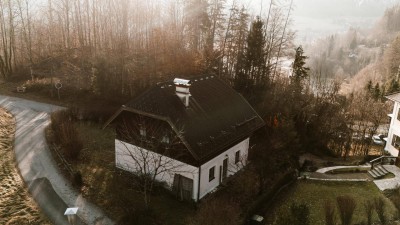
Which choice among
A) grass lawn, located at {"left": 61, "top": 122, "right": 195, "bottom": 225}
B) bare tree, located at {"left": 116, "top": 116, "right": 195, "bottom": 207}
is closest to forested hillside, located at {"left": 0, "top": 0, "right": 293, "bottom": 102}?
grass lawn, located at {"left": 61, "top": 122, "right": 195, "bottom": 225}

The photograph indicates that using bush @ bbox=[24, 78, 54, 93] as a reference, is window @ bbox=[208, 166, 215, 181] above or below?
below

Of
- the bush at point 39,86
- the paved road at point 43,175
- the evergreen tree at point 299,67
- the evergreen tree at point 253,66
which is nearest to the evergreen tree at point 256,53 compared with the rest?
the evergreen tree at point 253,66

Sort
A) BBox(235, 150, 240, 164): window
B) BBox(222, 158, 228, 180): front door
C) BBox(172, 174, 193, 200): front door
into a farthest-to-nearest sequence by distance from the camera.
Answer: BBox(235, 150, 240, 164): window → BBox(222, 158, 228, 180): front door → BBox(172, 174, 193, 200): front door

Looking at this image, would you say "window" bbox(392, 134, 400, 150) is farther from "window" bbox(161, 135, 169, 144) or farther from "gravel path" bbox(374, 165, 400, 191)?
"window" bbox(161, 135, 169, 144)

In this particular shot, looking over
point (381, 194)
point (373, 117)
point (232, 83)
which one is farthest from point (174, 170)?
point (373, 117)

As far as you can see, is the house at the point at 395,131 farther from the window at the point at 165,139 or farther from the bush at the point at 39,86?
the bush at the point at 39,86

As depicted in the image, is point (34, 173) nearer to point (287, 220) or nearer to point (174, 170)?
point (174, 170)
